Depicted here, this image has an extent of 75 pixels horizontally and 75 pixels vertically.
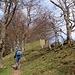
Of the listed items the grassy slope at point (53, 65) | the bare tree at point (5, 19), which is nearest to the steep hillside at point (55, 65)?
the grassy slope at point (53, 65)

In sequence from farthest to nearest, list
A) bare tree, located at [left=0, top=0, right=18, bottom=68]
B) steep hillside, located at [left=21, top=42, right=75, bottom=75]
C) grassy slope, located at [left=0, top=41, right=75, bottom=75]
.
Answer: bare tree, located at [left=0, top=0, right=18, bottom=68] < grassy slope, located at [left=0, top=41, right=75, bottom=75] < steep hillside, located at [left=21, top=42, right=75, bottom=75]

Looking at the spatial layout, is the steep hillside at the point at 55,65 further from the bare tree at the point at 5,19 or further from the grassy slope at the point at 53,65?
the bare tree at the point at 5,19

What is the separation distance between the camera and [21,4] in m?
12.5

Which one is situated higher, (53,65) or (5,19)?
(5,19)

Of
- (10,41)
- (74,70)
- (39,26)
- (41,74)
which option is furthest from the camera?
(10,41)

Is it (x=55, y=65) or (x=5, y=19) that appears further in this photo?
(x=5, y=19)

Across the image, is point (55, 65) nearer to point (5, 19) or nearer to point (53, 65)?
point (53, 65)

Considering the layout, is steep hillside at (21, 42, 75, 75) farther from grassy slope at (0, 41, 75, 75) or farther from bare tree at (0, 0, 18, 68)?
bare tree at (0, 0, 18, 68)

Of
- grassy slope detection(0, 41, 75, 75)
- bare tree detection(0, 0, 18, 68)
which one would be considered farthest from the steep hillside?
bare tree detection(0, 0, 18, 68)

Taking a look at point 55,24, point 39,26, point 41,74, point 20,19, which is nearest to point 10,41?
point 20,19

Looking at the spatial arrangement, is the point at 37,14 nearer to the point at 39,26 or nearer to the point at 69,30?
the point at 39,26

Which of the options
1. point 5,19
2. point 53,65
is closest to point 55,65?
point 53,65

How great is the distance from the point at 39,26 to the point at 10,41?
50.4 feet

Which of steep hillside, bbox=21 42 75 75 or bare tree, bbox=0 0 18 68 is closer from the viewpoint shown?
steep hillside, bbox=21 42 75 75
